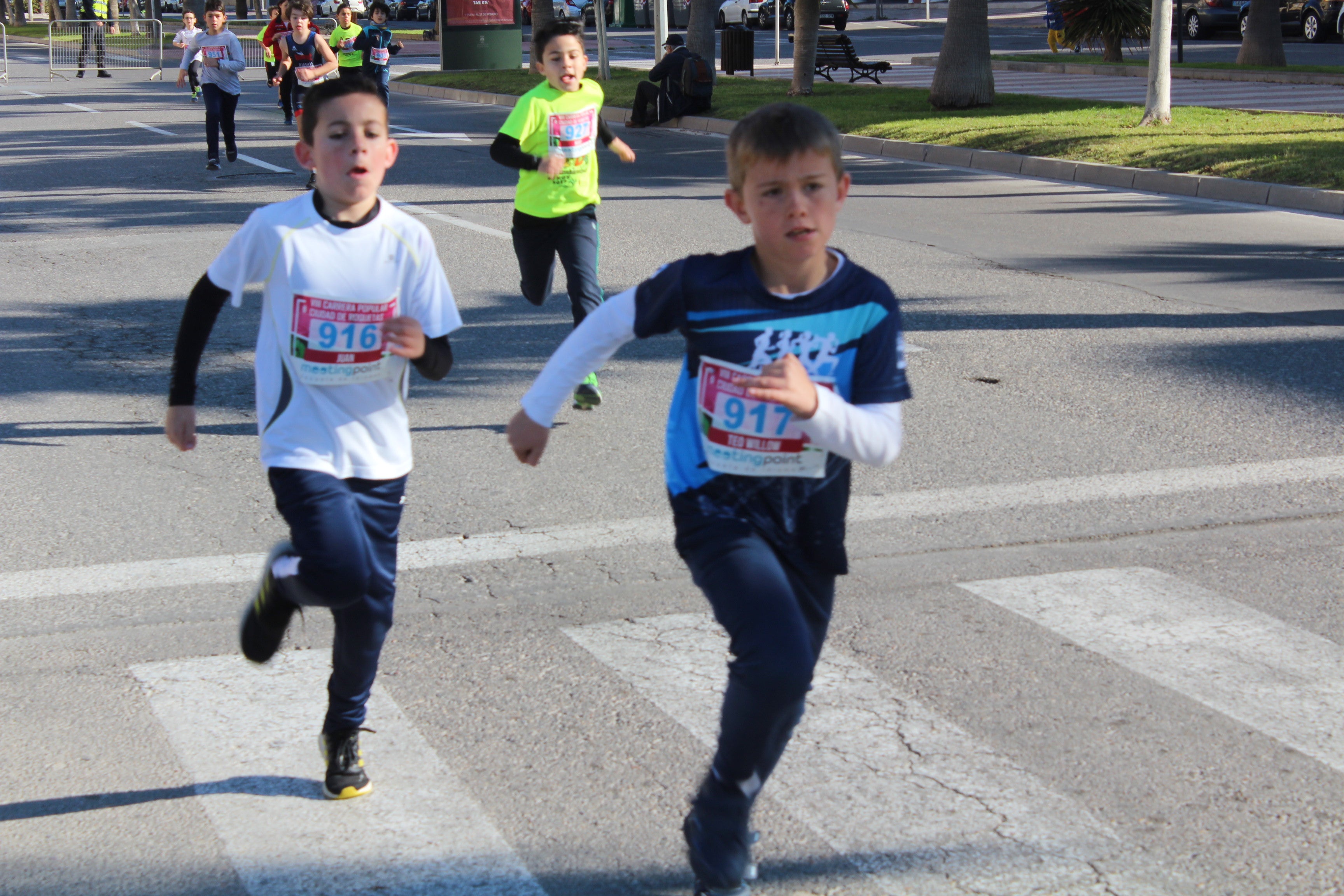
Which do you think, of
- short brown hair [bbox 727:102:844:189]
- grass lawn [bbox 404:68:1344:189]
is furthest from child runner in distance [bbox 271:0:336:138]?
short brown hair [bbox 727:102:844:189]

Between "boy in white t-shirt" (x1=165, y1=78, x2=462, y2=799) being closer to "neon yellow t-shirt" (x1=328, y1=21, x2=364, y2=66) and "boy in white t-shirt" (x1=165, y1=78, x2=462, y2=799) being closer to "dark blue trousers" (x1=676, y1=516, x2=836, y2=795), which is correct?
"dark blue trousers" (x1=676, y1=516, x2=836, y2=795)

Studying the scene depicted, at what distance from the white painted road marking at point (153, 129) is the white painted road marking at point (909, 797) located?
18934 mm

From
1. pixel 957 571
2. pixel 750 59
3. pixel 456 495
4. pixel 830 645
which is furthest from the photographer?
pixel 750 59

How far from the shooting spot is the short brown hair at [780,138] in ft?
9.06

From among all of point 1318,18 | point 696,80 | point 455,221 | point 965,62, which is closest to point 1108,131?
point 965,62

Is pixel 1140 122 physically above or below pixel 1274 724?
above

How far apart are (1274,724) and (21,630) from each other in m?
3.58

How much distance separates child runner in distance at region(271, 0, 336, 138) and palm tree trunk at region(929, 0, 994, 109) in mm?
8432

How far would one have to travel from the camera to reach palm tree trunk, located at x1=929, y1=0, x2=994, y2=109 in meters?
20.5

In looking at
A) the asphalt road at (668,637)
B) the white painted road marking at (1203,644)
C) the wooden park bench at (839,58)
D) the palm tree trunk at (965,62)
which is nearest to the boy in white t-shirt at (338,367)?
the asphalt road at (668,637)

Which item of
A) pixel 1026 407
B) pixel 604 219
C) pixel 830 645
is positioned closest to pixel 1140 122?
pixel 604 219

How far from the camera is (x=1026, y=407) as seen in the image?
23.2ft

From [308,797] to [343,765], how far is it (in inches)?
4.9

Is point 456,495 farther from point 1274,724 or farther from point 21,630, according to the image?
point 1274,724
